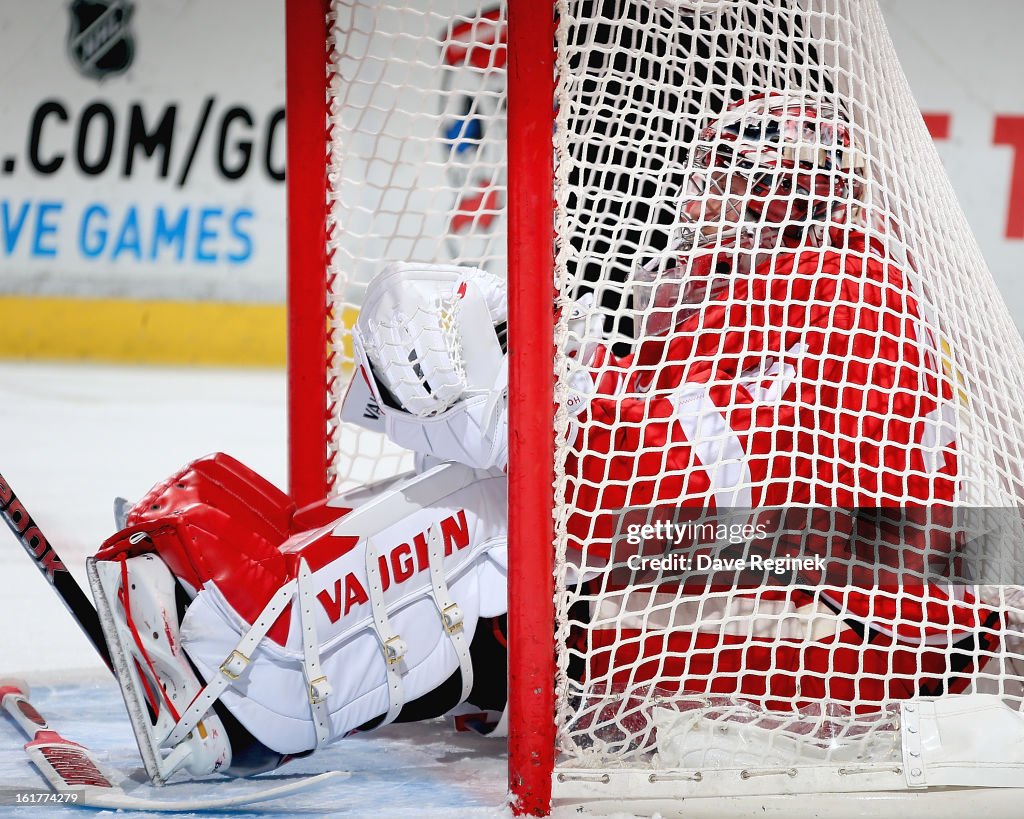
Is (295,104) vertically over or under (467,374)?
over

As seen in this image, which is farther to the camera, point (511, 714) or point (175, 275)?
point (175, 275)

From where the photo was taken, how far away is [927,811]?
127 cm

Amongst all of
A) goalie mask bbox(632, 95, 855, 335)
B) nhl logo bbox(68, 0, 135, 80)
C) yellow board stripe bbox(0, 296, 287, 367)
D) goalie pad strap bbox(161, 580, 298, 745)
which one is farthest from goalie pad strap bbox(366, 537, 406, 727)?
nhl logo bbox(68, 0, 135, 80)

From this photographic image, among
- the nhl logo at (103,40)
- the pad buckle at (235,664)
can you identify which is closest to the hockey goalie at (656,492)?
the pad buckle at (235,664)

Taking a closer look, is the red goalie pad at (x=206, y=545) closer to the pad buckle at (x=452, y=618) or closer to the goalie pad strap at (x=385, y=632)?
the goalie pad strap at (x=385, y=632)

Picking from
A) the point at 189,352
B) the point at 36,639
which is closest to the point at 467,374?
the point at 36,639

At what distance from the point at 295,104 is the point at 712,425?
85 centimetres

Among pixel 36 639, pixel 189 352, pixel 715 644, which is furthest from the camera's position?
pixel 189 352

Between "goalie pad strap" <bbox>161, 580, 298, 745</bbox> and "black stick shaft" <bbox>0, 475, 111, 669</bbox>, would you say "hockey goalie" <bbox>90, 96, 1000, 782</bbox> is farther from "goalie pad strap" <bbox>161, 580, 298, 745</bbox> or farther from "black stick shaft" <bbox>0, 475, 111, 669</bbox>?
"black stick shaft" <bbox>0, 475, 111, 669</bbox>

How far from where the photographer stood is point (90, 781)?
139cm

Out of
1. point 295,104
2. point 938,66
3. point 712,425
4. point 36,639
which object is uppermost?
point 938,66

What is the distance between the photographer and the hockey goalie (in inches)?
52.1

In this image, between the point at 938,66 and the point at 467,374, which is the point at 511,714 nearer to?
the point at 467,374

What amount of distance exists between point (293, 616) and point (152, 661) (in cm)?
16
